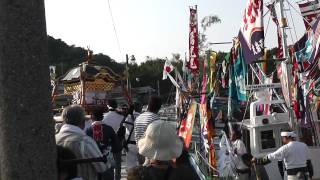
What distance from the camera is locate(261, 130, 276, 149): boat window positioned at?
11.9 m

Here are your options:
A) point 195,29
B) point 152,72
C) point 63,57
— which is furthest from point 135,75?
point 195,29

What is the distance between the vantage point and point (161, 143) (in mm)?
3619

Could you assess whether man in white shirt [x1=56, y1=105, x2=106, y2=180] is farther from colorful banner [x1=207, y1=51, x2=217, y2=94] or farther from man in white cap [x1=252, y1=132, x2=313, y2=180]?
colorful banner [x1=207, y1=51, x2=217, y2=94]

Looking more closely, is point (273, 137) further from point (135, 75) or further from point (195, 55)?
point (135, 75)

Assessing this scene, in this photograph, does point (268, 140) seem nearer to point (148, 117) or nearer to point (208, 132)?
point (208, 132)

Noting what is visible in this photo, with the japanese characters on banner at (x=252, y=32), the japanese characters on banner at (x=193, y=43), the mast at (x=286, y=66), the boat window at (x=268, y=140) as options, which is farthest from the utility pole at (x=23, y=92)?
the japanese characters on banner at (x=193, y=43)

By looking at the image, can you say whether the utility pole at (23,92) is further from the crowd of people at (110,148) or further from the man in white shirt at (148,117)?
the man in white shirt at (148,117)

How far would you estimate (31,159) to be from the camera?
265 cm

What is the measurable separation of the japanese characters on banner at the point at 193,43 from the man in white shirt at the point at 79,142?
21.8 meters

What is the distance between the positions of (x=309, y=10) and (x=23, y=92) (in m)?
14.9

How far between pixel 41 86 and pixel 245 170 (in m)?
8.49

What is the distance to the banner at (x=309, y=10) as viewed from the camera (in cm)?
1594

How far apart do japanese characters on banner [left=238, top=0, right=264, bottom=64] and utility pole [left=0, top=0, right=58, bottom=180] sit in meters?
8.88

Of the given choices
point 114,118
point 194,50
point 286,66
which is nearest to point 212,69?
point 286,66
